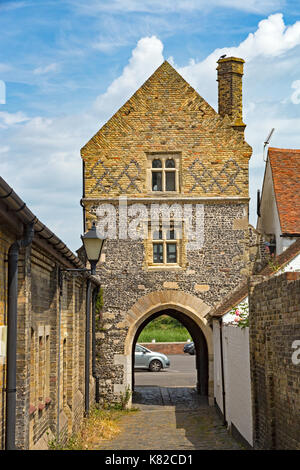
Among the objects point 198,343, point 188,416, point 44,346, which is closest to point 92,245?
point 44,346

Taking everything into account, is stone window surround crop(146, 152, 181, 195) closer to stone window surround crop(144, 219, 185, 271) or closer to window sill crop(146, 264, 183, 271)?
stone window surround crop(144, 219, 185, 271)

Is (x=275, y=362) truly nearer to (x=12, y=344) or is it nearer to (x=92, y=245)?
(x=92, y=245)

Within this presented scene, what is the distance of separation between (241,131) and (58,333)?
10.9 m

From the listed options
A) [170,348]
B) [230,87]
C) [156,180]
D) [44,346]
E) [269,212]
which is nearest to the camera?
[44,346]

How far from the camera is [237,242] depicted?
1911 centimetres

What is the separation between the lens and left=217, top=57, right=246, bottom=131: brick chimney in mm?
20578

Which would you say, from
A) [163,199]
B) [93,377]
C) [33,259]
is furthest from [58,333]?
[163,199]

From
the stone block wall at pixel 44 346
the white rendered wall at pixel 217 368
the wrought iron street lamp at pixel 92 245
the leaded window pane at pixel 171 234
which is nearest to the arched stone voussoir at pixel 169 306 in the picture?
the white rendered wall at pixel 217 368

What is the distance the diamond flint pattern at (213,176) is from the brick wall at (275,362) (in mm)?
8018

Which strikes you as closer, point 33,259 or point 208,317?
point 33,259

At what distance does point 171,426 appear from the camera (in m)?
16.1

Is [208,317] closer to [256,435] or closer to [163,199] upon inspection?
[163,199]

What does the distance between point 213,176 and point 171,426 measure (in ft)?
24.3

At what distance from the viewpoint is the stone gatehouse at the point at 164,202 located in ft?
62.4
